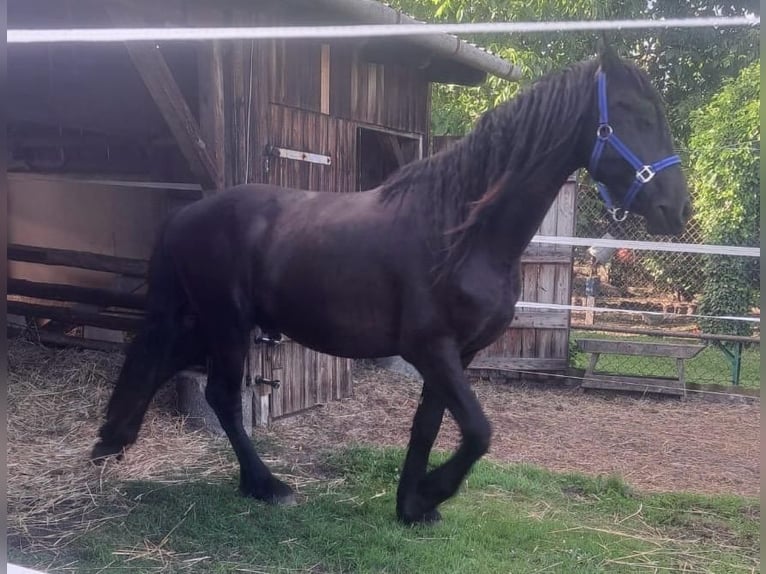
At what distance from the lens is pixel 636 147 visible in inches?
110

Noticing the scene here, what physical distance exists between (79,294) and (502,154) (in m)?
4.03

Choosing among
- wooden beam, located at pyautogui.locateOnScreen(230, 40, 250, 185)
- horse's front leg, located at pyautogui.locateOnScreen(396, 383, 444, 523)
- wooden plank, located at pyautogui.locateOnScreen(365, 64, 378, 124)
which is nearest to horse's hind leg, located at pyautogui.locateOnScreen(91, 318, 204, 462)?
wooden beam, located at pyautogui.locateOnScreen(230, 40, 250, 185)

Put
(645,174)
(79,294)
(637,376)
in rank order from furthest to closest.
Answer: (637,376), (79,294), (645,174)

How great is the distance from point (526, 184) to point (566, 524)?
1717 mm

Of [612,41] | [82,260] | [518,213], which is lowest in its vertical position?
[82,260]

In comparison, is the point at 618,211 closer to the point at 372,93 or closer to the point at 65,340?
the point at 372,93

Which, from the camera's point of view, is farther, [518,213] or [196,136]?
[196,136]

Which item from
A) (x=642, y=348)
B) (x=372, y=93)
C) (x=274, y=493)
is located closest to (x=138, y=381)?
(x=274, y=493)

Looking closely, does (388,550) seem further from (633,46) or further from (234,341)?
(633,46)

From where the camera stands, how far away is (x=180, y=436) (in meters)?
4.78

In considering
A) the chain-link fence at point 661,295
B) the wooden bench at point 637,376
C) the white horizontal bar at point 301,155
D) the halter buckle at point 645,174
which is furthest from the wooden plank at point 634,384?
the halter buckle at point 645,174

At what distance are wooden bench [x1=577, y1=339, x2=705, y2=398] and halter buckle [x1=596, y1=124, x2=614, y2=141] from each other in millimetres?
4509

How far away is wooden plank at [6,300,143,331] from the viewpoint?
548 centimetres

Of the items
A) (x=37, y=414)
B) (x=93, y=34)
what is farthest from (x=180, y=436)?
(x=93, y=34)
